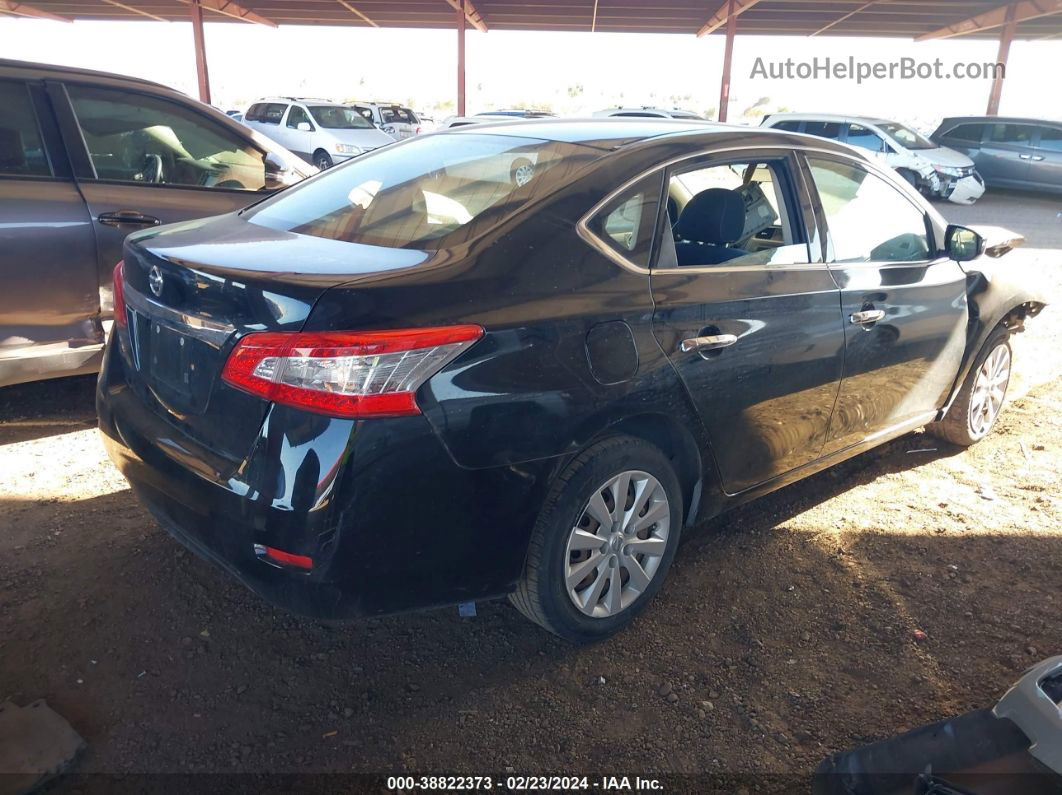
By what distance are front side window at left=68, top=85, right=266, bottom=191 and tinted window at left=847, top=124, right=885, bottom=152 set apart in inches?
564

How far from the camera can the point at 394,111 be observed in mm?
20094

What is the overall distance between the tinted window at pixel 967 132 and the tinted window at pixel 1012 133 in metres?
0.24

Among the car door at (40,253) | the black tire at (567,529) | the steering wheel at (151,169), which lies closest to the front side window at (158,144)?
the steering wheel at (151,169)

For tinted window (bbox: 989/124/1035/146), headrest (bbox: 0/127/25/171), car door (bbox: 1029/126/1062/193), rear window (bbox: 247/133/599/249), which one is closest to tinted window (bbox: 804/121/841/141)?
tinted window (bbox: 989/124/1035/146)

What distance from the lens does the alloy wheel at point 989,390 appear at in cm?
434

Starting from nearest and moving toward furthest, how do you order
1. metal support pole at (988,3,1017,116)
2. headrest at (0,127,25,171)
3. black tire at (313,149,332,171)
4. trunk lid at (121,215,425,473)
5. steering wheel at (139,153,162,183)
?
trunk lid at (121,215,425,473) < headrest at (0,127,25,171) < steering wheel at (139,153,162,183) < black tire at (313,149,332,171) < metal support pole at (988,3,1017,116)

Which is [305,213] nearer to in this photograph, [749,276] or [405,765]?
[749,276]

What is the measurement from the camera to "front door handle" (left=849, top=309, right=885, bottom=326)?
10.7ft

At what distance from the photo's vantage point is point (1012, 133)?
17547mm

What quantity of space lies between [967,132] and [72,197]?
62.6ft

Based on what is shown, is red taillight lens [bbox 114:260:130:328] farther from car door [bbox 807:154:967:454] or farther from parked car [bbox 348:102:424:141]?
parked car [bbox 348:102:424:141]

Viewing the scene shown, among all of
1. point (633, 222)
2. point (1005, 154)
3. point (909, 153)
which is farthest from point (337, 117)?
point (633, 222)

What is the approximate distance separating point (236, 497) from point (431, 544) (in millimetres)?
523

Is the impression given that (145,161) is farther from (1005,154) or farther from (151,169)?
(1005,154)
